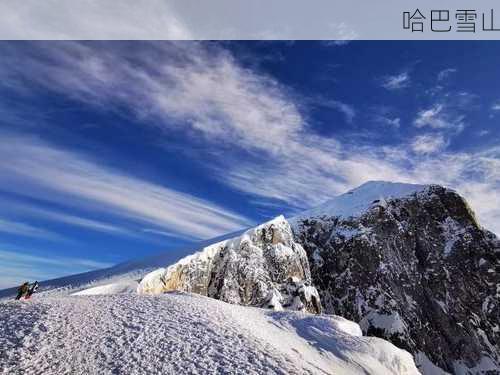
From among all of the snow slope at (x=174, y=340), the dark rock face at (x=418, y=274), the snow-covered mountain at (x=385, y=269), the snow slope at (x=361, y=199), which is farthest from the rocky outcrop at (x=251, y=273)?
the snow slope at (x=174, y=340)

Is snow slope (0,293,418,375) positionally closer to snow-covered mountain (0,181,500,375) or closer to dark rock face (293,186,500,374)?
snow-covered mountain (0,181,500,375)

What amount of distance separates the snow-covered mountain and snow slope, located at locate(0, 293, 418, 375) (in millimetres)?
62946

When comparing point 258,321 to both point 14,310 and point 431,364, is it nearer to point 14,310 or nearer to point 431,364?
point 14,310

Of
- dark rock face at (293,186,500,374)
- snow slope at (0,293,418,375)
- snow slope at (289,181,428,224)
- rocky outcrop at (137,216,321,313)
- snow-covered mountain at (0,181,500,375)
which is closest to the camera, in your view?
snow slope at (0,293,418,375)

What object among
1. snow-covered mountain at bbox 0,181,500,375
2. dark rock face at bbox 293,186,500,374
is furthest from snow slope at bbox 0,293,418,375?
dark rock face at bbox 293,186,500,374

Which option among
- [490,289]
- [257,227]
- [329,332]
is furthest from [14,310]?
[490,289]

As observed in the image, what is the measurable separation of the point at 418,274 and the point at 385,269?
12.4 m

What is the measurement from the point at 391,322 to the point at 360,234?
32837 mm

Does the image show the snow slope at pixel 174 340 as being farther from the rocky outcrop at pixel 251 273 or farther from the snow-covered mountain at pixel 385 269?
the snow-covered mountain at pixel 385 269

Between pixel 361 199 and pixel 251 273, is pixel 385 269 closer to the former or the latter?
pixel 361 199

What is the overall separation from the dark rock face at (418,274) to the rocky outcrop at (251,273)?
25047 mm

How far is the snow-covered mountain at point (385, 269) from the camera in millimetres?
101688

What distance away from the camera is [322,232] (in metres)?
154

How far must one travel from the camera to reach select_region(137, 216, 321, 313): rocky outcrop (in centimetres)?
8600
